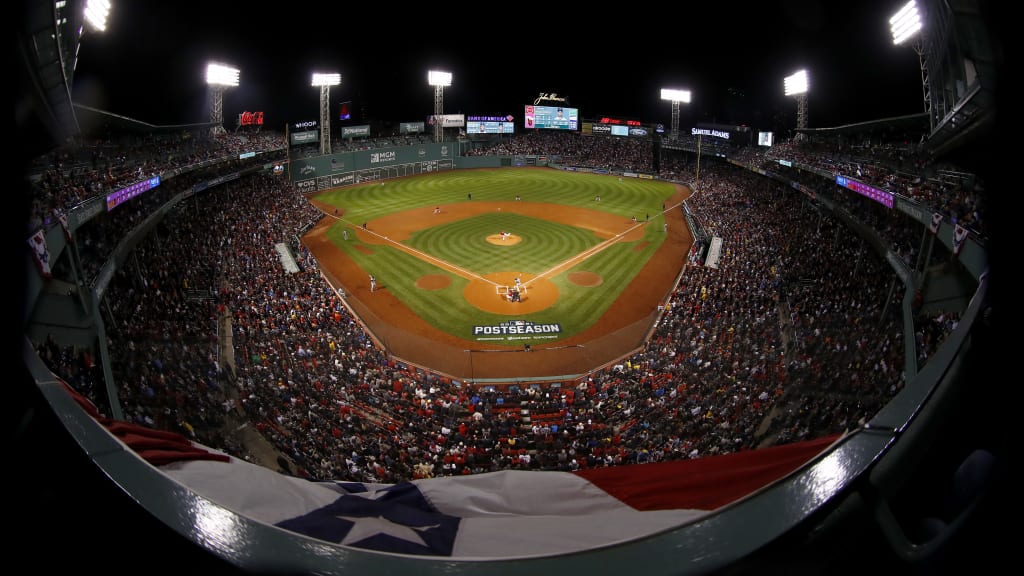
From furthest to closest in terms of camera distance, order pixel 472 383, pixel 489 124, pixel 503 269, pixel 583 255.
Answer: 1. pixel 489 124
2. pixel 583 255
3. pixel 503 269
4. pixel 472 383

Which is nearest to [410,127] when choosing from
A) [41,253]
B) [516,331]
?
[516,331]

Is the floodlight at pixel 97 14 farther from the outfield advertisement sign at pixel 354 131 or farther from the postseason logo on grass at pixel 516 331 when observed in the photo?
the outfield advertisement sign at pixel 354 131

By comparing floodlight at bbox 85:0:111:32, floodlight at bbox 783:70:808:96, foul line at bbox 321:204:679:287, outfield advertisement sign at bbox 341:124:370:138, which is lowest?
foul line at bbox 321:204:679:287

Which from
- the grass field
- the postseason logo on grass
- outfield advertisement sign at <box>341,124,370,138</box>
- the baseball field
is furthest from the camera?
outfield advertisement sign at <box>341,124,370,138</box>

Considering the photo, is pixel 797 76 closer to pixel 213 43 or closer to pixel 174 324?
pixel 174 324

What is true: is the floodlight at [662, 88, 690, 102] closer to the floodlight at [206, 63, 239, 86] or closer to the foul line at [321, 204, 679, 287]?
the foul line at [321, 204, 679, 287]

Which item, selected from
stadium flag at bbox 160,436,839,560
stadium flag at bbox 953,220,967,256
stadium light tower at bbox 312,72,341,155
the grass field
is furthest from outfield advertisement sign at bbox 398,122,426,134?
stadium flag at bbox 160,436,839,560

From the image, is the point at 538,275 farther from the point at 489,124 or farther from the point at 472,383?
the point at 489,124
